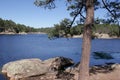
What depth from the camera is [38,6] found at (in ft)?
52.9

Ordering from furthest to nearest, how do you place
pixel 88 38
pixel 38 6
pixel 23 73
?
pixel 23 73 → pixel 38 6 → pixel 88 38

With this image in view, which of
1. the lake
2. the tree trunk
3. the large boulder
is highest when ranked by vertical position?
the tree trunk

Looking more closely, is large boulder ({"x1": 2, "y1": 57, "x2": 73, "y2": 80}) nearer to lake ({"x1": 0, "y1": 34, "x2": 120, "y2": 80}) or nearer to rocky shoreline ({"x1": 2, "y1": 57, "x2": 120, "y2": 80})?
rocky shoreline ({"x1": 2, "y1": 57, "x2": 120, "y2": 80})

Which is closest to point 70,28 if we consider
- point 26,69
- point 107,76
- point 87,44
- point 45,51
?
point 87,44

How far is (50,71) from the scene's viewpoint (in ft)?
98.2

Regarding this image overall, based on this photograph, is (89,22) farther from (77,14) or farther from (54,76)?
(54,76)

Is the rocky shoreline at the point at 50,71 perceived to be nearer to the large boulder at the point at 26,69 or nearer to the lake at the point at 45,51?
the large boulder at the point at 26,69

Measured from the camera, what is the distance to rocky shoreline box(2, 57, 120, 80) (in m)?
24.3

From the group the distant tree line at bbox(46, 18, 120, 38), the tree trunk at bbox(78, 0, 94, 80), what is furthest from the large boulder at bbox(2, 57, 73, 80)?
the tree trunk at bbox(78, 0, 94, 80)

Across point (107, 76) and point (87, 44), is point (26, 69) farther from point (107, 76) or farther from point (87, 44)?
point (87, 44)

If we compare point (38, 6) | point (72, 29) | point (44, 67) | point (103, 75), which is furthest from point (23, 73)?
point (38, 6)

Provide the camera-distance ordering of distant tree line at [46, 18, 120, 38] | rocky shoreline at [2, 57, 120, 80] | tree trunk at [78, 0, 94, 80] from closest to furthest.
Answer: tree trunk at [78, 0, 94, 80]
distant tree line at [46, 18, 120, 38]
rocky shoreline at [2, 57, 120, 80]

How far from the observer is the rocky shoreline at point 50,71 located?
24.3m

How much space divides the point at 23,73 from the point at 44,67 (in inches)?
121
